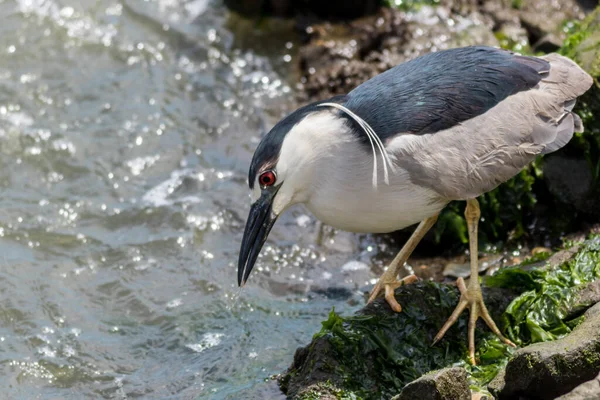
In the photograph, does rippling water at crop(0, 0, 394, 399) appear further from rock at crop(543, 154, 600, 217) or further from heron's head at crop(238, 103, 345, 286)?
rock at crop(543, 154, 600, 217)

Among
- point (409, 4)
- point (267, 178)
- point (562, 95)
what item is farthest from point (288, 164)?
point (409, 4)

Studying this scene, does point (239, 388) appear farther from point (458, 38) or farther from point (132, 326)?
point (458, 38)

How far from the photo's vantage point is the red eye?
430 cm

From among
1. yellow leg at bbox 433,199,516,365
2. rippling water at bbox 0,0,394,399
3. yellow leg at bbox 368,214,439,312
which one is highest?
yellow leg at bbox 433,199,516,365

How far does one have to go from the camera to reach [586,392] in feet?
11.0

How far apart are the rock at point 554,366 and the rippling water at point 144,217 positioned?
1439 mm

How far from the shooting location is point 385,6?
8430mm

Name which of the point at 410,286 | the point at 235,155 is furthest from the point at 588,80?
the point at 235,155

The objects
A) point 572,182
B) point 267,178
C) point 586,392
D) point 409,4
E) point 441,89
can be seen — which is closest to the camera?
point 586,392

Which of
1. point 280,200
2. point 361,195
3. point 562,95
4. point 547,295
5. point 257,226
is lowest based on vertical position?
point 547,295

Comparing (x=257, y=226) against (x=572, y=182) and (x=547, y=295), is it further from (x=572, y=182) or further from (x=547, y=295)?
(x=572, y=182)

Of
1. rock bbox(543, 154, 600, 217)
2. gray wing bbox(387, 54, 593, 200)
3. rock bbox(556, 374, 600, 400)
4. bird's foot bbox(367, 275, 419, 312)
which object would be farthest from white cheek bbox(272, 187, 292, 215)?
rock bbox(543, 154, 600, 217)

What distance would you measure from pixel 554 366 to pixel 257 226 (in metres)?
1.71

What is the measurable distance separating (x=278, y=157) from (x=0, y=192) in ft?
11.2
